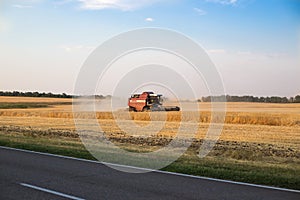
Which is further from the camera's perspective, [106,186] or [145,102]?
[145,102]

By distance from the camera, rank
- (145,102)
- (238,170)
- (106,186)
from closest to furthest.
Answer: (106,186), (238,170), (145,102)

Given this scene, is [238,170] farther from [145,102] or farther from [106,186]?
[145,102]

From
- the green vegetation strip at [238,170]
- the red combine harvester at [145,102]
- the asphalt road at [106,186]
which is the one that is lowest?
the asphalt road at [106,186]

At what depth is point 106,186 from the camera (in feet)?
27.4

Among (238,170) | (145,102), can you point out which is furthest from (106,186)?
(145,102)

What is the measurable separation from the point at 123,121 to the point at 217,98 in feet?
42.8

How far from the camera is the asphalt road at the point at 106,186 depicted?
300 inches

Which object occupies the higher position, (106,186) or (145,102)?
(145,102)

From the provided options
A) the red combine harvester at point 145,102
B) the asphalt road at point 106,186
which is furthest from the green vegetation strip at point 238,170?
the red combine harvester at point 145,102

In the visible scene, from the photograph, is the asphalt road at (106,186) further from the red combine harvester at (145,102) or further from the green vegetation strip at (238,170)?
the red combine harvester at (145,102)

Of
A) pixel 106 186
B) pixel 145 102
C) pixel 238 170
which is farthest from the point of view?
pixel 145 102

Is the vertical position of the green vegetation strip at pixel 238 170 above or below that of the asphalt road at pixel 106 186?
above

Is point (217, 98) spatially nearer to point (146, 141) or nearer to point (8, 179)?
point (8, 179)

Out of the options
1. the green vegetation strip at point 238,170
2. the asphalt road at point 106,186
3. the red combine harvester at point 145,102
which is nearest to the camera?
the asphalt road at point 106,186
